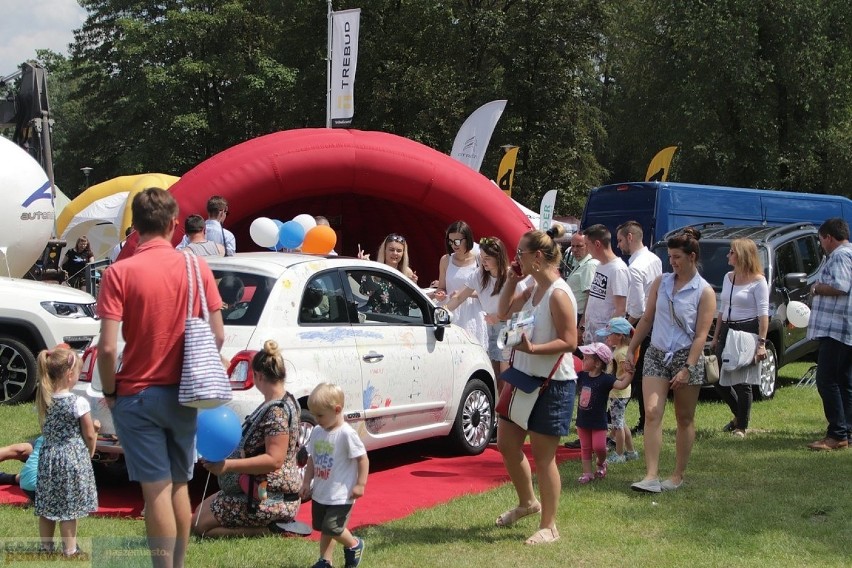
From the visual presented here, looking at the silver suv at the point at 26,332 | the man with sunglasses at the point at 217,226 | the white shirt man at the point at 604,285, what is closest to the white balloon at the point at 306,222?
the man with sunglasses at the point at 217,226

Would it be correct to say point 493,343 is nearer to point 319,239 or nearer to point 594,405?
point 594,405

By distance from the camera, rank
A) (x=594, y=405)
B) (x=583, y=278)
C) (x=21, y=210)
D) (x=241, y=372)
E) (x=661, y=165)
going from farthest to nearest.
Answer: (x=661, y=165)
(x=21, y=210)
(x=583, y=278)
(x=594, y=405)
(x=241, y=372)

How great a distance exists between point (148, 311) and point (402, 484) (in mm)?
3784

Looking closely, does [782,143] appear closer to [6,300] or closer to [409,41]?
[409,41]

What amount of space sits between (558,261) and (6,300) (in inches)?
283

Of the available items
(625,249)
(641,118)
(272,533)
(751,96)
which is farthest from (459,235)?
(641,118)

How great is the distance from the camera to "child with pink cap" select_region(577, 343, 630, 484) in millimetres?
7652

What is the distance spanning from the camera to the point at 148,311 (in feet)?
14.4

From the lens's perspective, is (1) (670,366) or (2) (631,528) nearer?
(2) (631,528)

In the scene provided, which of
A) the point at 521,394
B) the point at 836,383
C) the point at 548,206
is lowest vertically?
the point at 836,383

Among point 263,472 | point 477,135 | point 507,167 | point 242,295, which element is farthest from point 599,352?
point 507,167

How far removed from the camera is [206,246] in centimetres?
965

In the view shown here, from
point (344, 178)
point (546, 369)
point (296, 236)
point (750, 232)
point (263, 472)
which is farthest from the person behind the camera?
point (750, 232)

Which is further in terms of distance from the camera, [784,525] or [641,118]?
[641,118]
